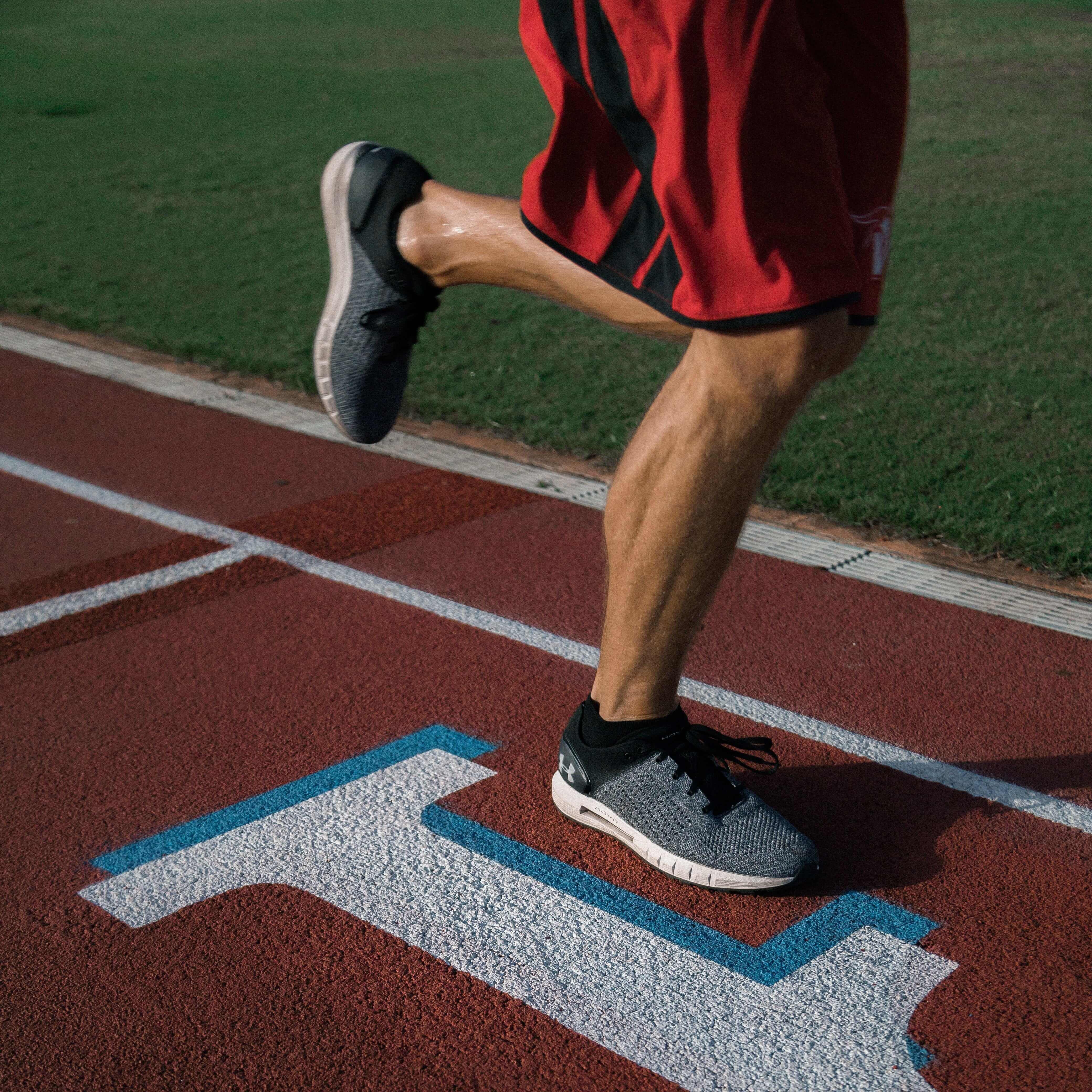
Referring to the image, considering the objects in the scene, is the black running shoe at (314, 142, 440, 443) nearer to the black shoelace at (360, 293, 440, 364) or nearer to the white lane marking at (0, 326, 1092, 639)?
the black shoelace at (360, 293, 440, 364)

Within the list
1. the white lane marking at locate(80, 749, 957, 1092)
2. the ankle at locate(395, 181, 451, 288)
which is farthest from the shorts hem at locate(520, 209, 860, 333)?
the white lane marking at locate(80, 749, 957, 1092)

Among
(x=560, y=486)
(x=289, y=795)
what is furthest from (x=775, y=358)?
(x=560, y=486)

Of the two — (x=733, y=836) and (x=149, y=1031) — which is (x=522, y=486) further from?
(x=149, y=1031)

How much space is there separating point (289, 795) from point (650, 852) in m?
0.72

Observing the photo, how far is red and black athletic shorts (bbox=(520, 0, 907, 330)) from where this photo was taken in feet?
6.46

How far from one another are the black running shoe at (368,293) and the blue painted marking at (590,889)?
784 mm

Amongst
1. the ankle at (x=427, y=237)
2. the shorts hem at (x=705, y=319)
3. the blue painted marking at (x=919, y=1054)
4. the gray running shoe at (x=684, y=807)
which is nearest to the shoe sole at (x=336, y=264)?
the ankle at (x=427, y=237)

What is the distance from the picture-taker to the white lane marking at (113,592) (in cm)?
334

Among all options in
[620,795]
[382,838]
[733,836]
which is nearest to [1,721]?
[382,838]

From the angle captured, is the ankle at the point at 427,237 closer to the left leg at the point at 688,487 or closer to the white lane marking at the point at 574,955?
the left leg at the point at 688,487

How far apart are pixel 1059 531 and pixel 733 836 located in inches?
79.2

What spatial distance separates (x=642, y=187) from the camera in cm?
222

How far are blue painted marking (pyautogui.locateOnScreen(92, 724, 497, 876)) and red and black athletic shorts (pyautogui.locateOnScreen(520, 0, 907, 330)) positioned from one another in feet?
3.34

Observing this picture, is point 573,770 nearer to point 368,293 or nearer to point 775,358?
point 775,358
